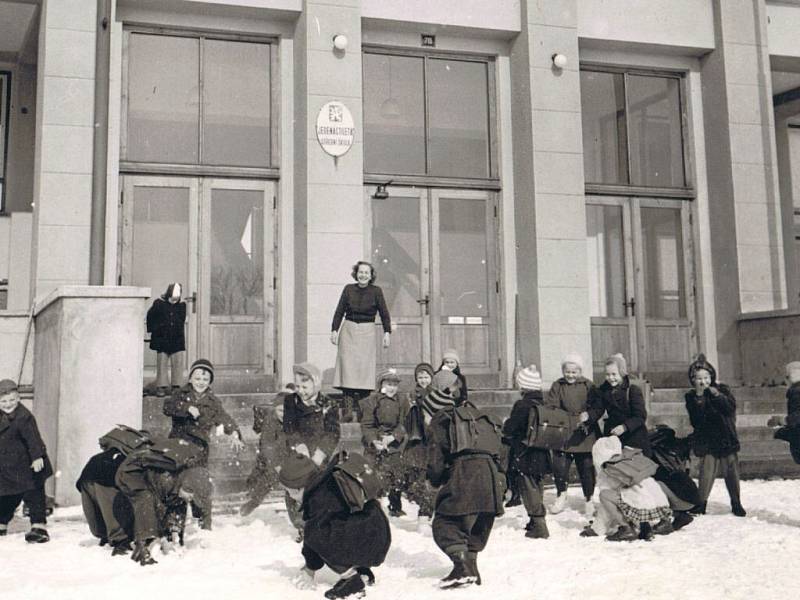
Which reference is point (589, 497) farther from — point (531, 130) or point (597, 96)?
point (597, 96)

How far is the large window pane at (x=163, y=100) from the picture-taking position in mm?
13367

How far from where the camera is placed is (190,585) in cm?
577

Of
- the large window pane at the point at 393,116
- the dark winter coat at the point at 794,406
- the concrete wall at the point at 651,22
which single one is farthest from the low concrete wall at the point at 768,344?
the dark winter coat at the point at 794,406

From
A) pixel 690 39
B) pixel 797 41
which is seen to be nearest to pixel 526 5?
pixel 690 39

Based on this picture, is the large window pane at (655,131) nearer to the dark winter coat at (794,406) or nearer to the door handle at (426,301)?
the door handle at (426,301)

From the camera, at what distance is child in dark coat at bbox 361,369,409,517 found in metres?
8.34

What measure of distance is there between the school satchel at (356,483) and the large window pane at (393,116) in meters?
9.10

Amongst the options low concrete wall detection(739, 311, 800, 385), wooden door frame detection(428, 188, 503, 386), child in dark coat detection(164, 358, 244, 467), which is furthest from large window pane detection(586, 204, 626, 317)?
child in dark coat detection(164, 358, 244, 467)

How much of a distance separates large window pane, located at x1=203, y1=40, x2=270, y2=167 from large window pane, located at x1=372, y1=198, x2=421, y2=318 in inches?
80.3

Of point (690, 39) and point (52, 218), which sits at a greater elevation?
point (690, 39)

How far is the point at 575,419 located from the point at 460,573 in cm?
293

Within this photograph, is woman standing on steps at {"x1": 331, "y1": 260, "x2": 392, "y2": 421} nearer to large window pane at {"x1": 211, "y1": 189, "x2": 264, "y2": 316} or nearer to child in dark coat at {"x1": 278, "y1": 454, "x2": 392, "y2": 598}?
large window pane at {"x1": 211, "y1": 189, "x2": 264, "y2": 316}

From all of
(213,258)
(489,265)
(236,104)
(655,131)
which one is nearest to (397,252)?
(489,265)

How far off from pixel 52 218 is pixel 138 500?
6.76 m
